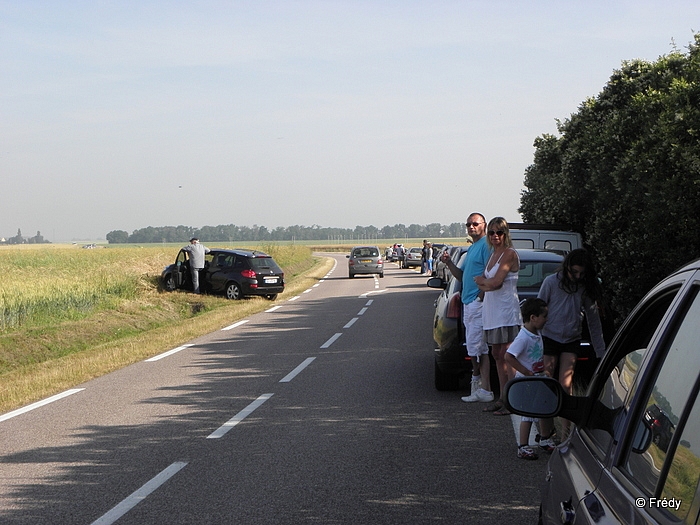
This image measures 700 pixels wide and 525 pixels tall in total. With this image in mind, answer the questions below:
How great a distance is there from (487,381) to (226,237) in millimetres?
193131

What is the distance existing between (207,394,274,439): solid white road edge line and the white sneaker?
217 cm

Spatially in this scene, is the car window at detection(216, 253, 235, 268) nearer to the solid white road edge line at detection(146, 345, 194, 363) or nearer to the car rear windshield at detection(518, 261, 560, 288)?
the solid white road edge line at detection(146, 345, 194, 363)

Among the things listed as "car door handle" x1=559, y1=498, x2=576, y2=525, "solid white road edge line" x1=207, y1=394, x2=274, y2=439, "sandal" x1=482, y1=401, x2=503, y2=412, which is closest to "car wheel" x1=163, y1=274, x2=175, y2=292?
"solid white road edge line" x1=207, y1=394, x2=274, y2=439

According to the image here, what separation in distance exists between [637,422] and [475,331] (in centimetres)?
618

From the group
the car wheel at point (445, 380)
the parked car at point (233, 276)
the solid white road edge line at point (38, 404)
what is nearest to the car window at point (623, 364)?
the car wheel at point (445, 380)

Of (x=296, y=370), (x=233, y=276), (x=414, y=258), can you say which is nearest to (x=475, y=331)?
(x=296, y=370)

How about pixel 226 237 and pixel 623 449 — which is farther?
pixel 226 237

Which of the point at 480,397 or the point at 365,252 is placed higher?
the point at 365,252

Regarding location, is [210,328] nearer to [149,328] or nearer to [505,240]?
[149,328]

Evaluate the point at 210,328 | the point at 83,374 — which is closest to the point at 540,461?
the point at 83,374

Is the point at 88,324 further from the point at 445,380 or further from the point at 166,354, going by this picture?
the point at 445,380

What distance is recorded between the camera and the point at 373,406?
844 centimetres

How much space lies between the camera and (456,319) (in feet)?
29.4

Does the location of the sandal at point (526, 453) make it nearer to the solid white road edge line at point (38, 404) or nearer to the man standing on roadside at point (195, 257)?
the solid white road edge line at point (38, 404)
